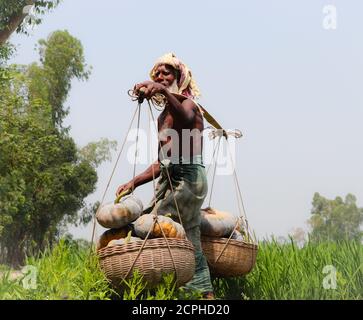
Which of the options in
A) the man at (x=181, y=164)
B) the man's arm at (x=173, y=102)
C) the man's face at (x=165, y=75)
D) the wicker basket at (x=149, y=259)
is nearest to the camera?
the wicker basket at (x=149, y=259)

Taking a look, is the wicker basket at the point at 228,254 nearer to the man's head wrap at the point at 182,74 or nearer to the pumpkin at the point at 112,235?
the pumpkin at the point at 112,235

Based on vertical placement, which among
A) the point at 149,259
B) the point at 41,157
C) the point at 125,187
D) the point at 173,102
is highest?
the point at 41,157

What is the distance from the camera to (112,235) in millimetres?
3518

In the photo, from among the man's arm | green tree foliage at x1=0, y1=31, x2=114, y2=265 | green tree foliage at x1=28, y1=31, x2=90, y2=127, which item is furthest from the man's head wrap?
green tree foliage at x1=28, y1=31, x2=90, y2=127

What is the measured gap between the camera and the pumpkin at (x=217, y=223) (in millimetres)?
4070

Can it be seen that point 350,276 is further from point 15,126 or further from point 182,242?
point 15,126

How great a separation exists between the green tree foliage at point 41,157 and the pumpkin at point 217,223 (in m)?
7.44

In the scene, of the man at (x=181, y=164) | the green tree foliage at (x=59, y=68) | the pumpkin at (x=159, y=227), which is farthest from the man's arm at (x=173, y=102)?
the green tree foliage at (x=59, y=68)

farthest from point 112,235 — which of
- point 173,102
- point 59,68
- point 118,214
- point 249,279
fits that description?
point 59,68

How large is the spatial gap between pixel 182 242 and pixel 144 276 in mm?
282

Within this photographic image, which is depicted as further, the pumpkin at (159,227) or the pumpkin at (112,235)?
the pumpkin at (112,235)

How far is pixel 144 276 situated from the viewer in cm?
327

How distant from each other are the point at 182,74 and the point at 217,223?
3.40ft

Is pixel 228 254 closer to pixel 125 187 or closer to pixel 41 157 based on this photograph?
pixel 125 187
